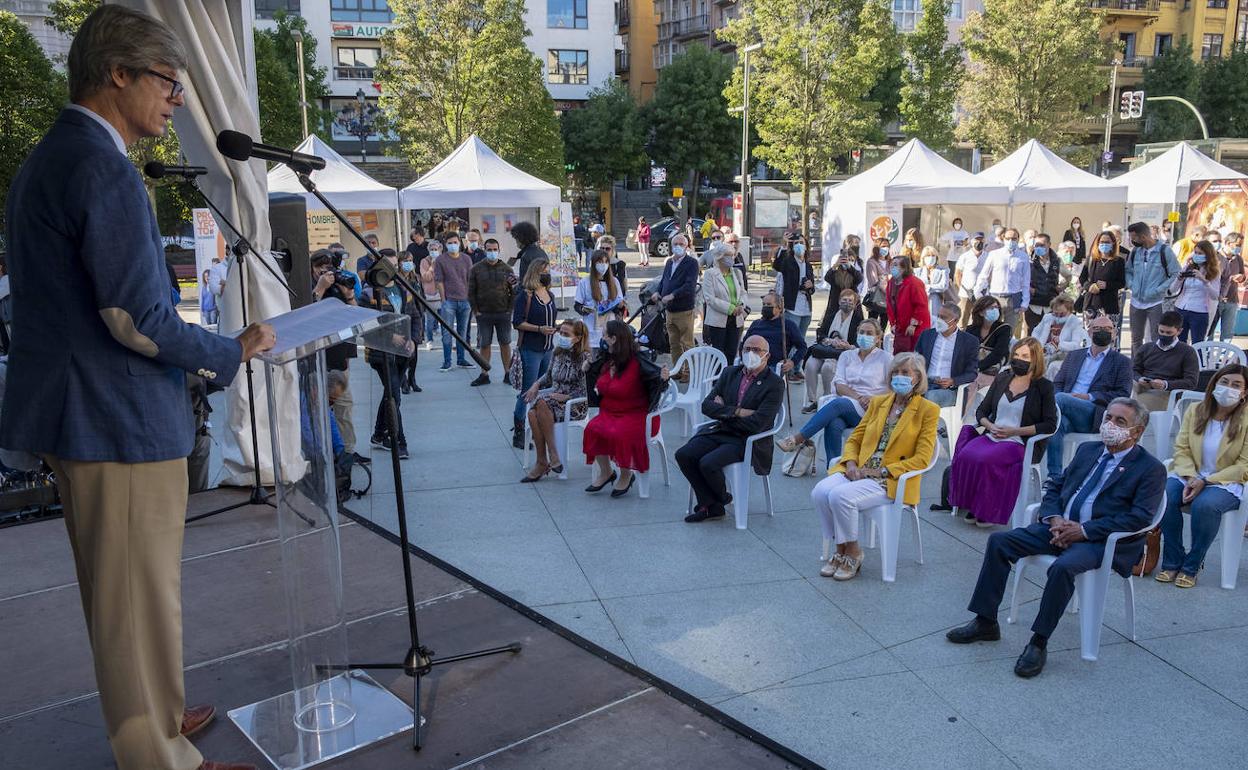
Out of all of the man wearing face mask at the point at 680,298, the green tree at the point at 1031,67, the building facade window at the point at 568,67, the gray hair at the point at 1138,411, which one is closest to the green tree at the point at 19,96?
the man wearing face mask at the point at 680,298

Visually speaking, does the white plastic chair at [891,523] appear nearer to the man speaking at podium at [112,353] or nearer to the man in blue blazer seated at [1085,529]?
the man in blue blazer seated at [1085,529]

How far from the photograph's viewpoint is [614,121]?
157 ft

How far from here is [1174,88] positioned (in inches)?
1839

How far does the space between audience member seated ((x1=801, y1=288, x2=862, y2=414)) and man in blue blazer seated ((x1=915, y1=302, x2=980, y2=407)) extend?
879 mm

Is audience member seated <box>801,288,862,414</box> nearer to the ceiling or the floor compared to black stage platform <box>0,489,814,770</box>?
nearer to the ceiling

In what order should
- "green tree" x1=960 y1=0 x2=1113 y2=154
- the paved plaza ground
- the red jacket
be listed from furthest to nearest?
"green tree" x1=960 y1=0 x2=1113 y2=154 < the red jacket < the paved plaza ground

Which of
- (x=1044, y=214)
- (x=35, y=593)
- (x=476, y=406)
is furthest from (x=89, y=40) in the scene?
(x=1044, y=214)

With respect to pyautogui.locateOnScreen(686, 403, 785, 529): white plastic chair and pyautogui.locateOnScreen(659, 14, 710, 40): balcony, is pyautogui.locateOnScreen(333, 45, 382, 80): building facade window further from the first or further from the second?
pyautogui.locateOnScreen(686, 403, 785, 529): white plastic chair

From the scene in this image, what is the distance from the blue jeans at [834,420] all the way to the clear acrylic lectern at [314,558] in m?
4.58

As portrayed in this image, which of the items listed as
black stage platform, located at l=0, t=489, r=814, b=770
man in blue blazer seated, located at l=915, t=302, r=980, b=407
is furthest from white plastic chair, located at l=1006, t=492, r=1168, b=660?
man in blue blazer seated, located at l=915, t=302, r=980, b=407

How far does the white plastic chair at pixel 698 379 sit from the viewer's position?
8.95 meters

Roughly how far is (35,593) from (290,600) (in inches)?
96.1

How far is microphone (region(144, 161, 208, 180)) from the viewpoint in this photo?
200 inches

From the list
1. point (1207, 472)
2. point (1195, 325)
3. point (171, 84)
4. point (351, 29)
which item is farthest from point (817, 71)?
point (351, 29)
